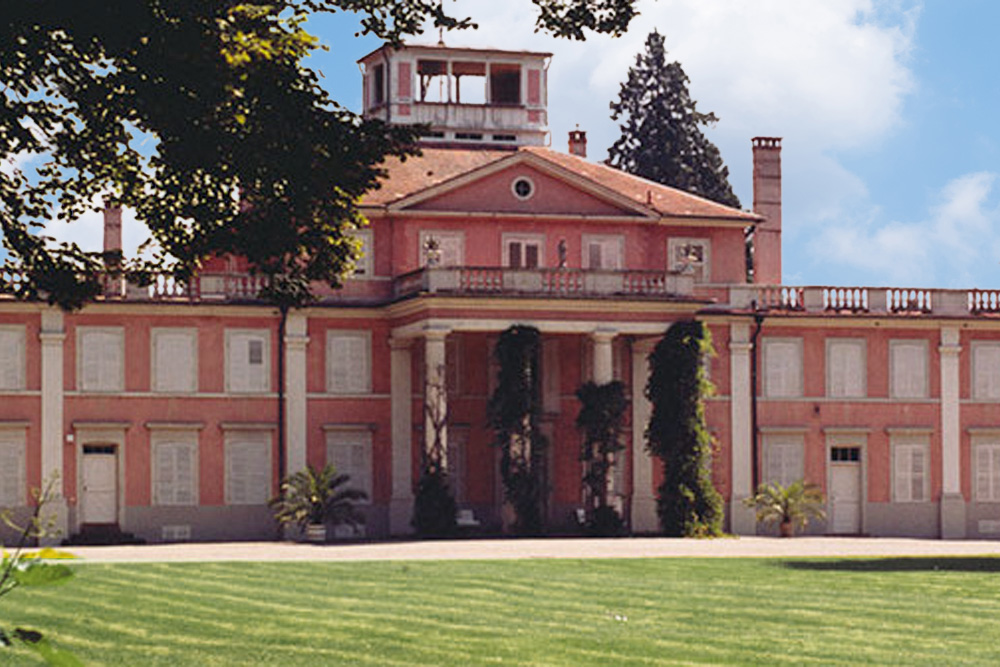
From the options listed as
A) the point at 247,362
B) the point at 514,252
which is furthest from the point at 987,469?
the point at 247,362

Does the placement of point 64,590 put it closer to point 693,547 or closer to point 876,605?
point 876,605

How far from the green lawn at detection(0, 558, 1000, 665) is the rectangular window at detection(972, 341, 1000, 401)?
63.2ft

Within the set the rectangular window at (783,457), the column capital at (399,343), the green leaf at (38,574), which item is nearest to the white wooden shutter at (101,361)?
the column capital at (399,343)

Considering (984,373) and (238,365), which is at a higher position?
(238,365)

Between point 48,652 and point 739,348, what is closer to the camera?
point 48,652

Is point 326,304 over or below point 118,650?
over

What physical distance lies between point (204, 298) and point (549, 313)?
8.22m

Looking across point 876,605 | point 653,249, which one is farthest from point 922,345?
point 876,605

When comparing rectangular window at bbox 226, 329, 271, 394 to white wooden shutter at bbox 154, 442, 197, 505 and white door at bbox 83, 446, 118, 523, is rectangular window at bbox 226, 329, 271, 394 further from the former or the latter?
white door at bbox 83, 446, 118, 523

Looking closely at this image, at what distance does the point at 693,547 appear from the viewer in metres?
37.2

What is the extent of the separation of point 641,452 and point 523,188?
23.5ft

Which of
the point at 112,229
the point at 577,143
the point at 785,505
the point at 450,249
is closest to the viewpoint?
the point at 785,505

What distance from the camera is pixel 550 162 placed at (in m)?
46.2

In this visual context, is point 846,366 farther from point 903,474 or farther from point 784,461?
point 903,474
